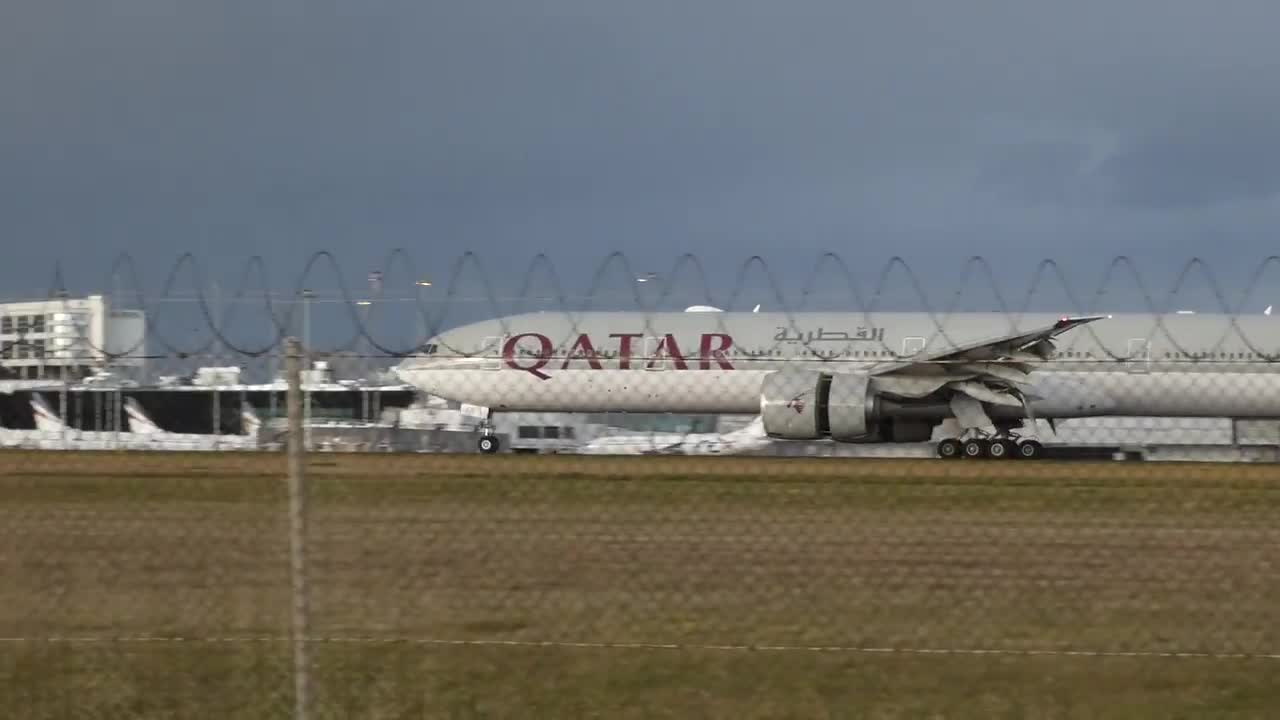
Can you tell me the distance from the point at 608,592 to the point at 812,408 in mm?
23545

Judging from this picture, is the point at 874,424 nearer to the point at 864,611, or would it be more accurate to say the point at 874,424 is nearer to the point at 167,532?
the point at 167,532

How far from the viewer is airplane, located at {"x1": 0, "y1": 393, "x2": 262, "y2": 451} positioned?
4141cm

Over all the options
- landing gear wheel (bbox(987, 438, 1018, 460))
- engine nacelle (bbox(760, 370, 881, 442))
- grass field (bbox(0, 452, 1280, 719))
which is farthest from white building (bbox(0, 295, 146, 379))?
landing gear wheel (bbox(987, 438, 1018, 460))

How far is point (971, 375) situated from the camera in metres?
38.1

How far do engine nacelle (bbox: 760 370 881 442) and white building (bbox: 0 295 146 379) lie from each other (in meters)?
19.4

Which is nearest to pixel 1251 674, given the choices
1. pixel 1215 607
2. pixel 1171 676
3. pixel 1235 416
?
pixel 1171 676

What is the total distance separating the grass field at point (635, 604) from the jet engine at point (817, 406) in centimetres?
1425

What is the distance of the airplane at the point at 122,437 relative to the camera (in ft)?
136

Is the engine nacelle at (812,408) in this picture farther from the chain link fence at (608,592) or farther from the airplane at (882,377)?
the chain link fence at (608,592)

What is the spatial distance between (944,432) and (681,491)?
2015cm

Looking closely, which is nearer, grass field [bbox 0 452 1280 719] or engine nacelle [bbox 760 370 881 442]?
grass field [bbox 0 452 1280 719]

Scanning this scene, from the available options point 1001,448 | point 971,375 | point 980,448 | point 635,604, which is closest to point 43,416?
point 980,448

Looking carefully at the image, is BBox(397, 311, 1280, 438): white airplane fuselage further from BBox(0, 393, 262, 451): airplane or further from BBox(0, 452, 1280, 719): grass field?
BBox(0, 452, 1280, 719): grass field

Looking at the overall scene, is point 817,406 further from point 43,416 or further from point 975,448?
point 43,416
